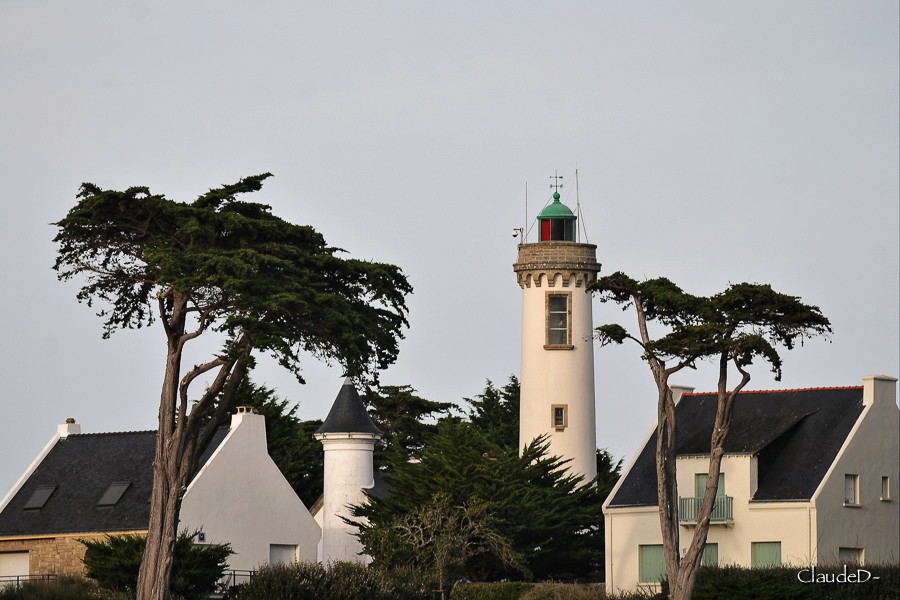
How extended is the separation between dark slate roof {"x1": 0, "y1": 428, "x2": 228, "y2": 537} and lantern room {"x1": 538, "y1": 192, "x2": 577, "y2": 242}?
47.1 feet

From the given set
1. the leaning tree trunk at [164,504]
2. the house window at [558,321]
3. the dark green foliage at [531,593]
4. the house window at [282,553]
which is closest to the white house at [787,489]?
the dark green foliage at [531,593]

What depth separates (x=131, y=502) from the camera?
156ft

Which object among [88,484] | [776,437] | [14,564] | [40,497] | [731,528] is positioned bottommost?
[14,564]

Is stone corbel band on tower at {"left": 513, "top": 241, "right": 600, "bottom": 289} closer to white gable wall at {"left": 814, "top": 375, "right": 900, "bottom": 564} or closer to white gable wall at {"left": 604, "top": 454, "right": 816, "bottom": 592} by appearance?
white gable wall at {"left": 604, "top": 454, "right": 816, "bottom": 592}

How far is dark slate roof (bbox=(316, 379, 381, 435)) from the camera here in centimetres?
5488

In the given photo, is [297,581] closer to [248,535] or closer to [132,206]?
[132,206]

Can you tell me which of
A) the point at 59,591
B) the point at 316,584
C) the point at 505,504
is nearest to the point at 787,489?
the point at 505,504

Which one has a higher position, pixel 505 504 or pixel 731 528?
pixel 505 504

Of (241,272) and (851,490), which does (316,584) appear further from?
(851,490)

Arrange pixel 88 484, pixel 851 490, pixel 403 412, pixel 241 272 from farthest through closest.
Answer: pixel 403 412
pixel 88 484
pixel 851 490
pixel 241 272

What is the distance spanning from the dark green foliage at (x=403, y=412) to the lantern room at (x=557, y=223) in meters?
18.0

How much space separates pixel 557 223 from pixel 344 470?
478 inches

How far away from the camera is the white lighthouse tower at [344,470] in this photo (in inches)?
2109

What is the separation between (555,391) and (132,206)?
80.2ft
